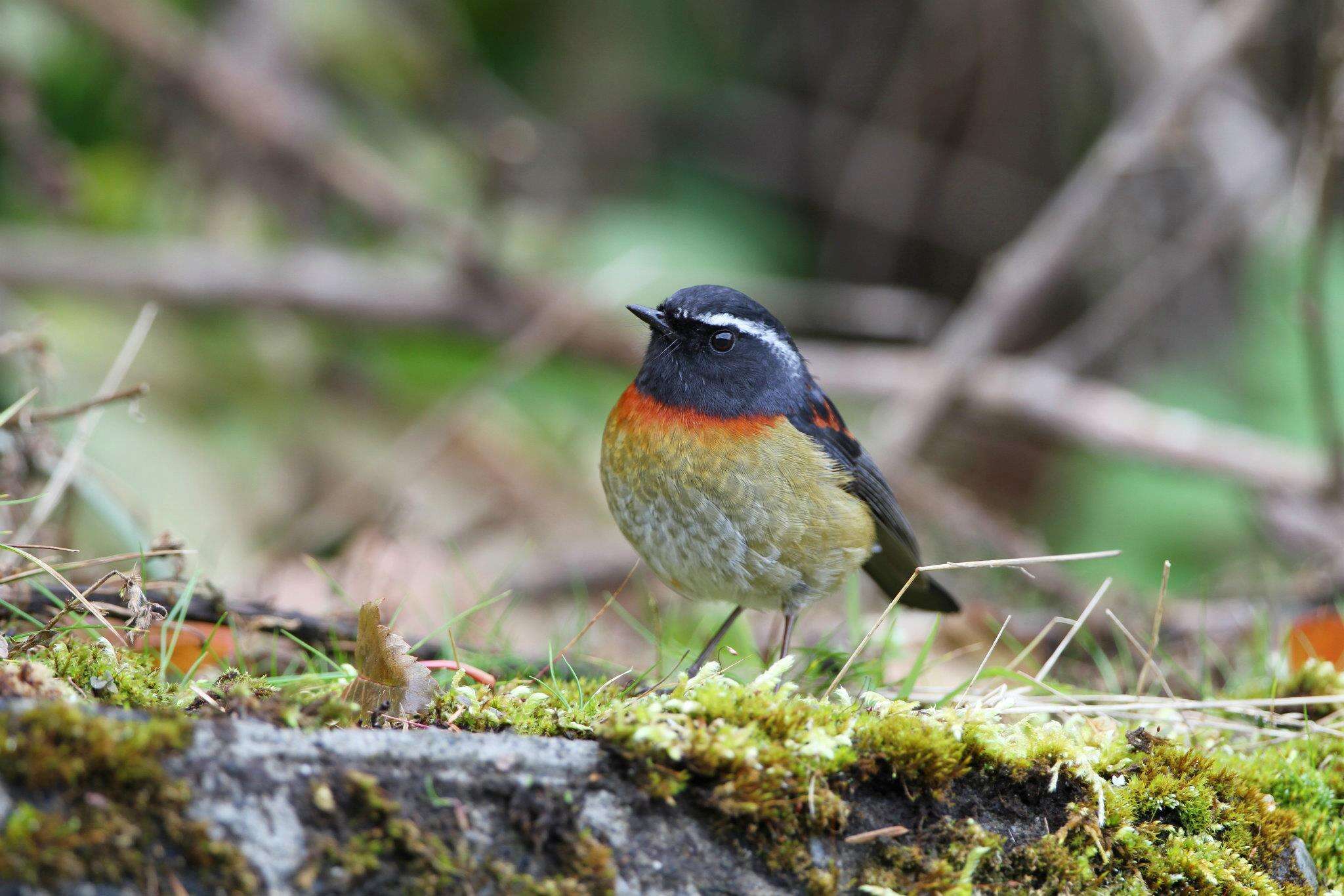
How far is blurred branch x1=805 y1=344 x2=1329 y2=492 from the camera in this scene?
7.54 metres

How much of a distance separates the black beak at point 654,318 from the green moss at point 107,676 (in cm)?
227

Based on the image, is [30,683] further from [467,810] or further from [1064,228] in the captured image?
[1064,228]

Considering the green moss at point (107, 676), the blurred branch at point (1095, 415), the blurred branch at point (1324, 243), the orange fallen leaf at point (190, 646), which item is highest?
the blurred branch at point (1324, 243)

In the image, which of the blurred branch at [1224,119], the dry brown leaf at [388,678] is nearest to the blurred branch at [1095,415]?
the blurred branch at [1224,119]

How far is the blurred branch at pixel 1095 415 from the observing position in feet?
24.7

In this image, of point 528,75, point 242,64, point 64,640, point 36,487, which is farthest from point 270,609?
point 528,75

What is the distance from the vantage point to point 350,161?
8.76 m

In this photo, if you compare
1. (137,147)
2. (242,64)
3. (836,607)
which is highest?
(242,64)

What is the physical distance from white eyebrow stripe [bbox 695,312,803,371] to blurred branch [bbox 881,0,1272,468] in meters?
3.15

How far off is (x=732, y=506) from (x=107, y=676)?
84.7 inches

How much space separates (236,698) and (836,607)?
4.95 meters

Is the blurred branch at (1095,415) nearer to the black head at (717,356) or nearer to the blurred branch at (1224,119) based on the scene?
the blurred branch at (1224,119)

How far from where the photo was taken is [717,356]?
455 cm

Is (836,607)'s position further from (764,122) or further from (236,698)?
(764,122)
